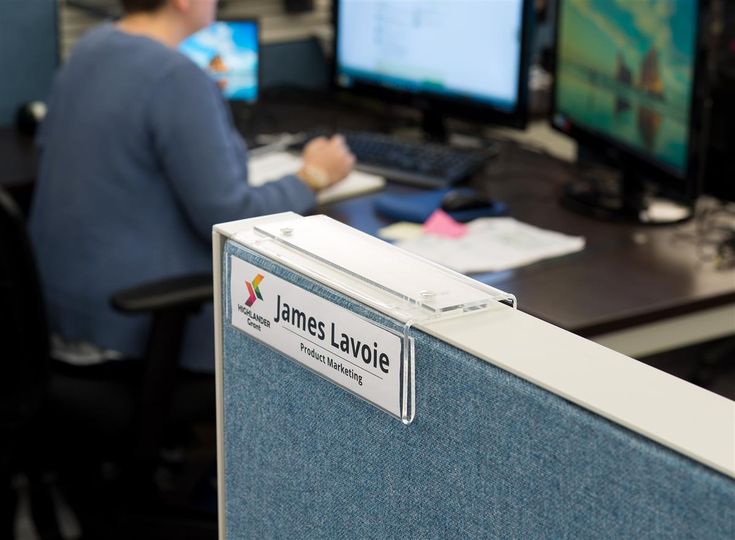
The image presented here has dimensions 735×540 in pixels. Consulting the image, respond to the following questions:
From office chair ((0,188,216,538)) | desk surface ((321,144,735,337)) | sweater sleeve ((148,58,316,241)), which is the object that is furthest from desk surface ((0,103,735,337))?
office chair ((0,188,216,538))

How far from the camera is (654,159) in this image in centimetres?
187

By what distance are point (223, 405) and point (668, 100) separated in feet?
4.02

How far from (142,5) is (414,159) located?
0.60 m

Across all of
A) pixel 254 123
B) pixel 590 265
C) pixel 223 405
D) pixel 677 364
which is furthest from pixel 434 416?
pixel 254 123

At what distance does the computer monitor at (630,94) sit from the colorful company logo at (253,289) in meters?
1.19

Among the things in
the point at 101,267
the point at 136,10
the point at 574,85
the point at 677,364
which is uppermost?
the point at 136,10

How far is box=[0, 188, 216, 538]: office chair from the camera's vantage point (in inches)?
66.9

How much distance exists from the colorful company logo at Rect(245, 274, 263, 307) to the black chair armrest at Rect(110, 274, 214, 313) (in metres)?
1.00

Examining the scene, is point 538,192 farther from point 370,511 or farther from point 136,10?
point 370,511

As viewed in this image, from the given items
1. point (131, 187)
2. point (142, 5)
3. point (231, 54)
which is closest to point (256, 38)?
point (231, 54)

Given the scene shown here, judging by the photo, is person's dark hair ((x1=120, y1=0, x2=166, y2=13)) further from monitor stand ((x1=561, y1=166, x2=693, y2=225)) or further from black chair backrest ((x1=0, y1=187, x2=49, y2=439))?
monitor stand ((x1=561, y1=166, x2=693, y2=225))

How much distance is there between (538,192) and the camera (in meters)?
2.17

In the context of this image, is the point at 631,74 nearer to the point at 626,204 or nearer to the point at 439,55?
the point at 626,204

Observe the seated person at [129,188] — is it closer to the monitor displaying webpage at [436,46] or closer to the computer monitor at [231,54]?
the monitor displaying webpage at [436,46]
